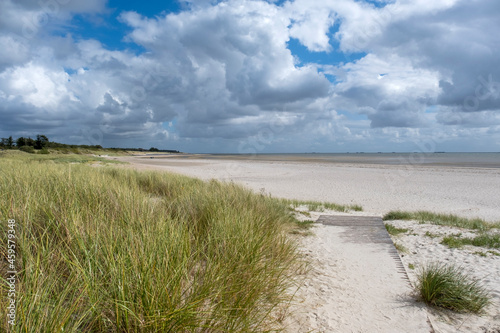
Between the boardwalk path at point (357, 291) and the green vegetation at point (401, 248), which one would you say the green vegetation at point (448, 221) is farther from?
the boardwalk path at point (357, 291)

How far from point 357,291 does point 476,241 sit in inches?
154

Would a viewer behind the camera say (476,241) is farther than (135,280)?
Yes

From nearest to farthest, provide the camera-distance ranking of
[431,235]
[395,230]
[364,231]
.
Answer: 1. [364,231]
2. [431,235]
3. [395,230]

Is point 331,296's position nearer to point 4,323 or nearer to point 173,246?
point 173,246

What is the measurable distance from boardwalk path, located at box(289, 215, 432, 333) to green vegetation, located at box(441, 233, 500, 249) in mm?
1292

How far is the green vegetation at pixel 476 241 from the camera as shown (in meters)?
5.84

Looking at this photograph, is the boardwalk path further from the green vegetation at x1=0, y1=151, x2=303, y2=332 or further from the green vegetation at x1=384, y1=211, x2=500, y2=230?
the green vegetation at x1=384, y1=211, x2=500, y2=230

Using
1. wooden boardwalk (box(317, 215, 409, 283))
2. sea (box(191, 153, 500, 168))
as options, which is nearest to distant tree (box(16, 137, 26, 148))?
sea (box(191, 153, 500, 168))

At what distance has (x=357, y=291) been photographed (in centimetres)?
371

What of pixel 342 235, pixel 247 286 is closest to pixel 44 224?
pixel 247 286

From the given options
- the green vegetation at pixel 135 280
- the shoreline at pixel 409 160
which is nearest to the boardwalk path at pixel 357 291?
the green vegetation at pixel 135 280

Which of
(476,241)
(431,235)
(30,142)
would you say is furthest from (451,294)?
(30,142)

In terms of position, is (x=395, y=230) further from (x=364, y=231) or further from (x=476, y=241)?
(x=476, y=241)

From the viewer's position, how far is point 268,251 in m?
3.99
